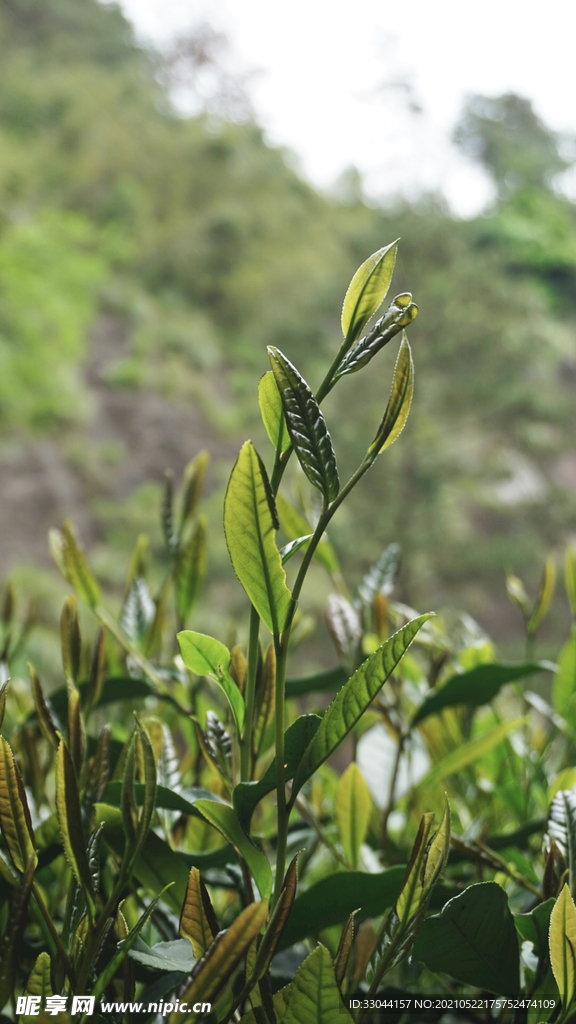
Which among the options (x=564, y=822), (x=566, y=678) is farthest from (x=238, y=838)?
(x=566, y=678)

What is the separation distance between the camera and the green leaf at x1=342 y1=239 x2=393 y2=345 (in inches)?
7.7

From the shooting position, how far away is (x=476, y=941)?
205mm

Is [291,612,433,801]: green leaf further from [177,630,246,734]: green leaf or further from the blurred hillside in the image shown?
the blurred hillside

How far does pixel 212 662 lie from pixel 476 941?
0.12m

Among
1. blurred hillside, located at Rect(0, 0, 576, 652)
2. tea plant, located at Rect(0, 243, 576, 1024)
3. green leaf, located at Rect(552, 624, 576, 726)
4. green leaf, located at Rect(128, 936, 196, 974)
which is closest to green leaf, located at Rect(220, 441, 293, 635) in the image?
tea plant, located at Rect(0, 243, 576, 1024)

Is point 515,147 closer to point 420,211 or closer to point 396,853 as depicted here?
point 420,211

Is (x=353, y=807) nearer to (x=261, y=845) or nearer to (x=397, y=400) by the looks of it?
(x=261, y=845)

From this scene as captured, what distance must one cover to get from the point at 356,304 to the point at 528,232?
25.0 ft

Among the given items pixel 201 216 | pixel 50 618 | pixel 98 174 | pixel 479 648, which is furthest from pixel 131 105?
pixel 479 648

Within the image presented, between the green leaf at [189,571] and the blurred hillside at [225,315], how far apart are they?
310cm

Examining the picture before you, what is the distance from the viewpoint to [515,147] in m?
7.59

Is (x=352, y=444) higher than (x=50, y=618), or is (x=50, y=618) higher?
(x=352, y=444)

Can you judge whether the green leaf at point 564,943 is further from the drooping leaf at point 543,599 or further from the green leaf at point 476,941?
the drooping leaf at point 543,599

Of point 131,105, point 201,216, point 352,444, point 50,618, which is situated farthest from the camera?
point 131,105
